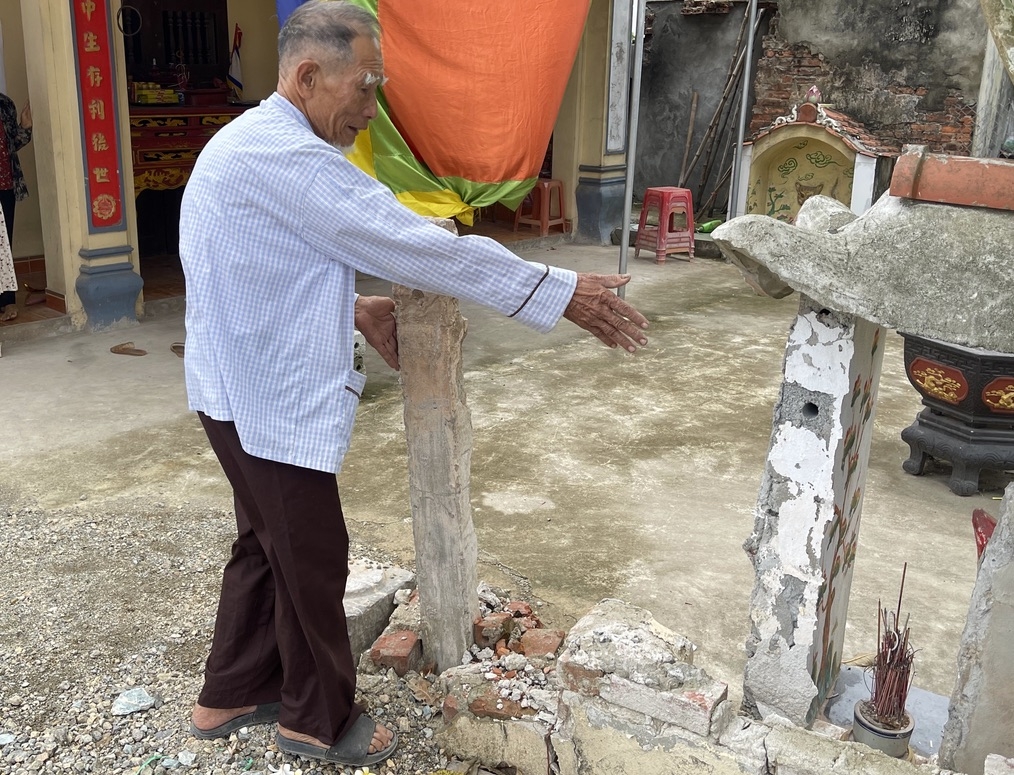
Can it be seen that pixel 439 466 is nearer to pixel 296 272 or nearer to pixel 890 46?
pixel 296 272

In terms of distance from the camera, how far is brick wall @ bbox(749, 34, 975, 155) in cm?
1020

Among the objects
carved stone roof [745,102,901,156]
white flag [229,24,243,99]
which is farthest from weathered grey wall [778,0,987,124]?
white flag [229,24,243,99]

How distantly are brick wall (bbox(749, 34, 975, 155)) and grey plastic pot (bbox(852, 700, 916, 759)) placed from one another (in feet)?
29.4

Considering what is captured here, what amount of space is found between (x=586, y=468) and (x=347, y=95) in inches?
118

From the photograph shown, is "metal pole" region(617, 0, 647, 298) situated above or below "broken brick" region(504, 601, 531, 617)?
above

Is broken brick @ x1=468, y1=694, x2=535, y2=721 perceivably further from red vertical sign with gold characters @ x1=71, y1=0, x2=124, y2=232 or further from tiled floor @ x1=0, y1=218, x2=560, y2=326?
red vertical sign with gold characters @ x1=71, y1=0, x2=124, y2=232

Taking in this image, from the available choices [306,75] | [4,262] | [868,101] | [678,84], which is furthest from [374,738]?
[678,84]

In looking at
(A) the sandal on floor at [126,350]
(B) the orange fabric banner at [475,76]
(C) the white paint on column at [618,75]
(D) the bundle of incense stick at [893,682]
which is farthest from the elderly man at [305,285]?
(C) the white paint on column at [618,75]

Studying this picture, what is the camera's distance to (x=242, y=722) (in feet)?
8.86

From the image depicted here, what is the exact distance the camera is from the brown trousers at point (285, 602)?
232 centimetres

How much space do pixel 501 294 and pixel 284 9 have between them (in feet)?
12.0

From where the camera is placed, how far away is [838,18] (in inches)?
422

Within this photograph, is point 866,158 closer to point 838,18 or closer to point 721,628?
point 838,18

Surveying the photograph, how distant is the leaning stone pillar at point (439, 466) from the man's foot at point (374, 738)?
36 cm
